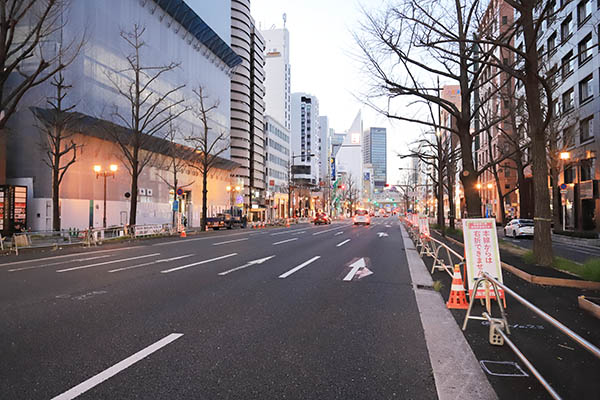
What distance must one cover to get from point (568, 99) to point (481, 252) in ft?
121

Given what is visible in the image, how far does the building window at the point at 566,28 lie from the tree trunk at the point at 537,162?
28.9m

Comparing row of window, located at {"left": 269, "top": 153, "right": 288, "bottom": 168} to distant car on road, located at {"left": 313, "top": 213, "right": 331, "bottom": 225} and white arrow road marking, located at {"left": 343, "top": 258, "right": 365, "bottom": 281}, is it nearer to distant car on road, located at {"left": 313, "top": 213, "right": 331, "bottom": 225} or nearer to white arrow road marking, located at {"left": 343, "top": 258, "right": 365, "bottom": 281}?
distant car on road, located at {"left": 313, "top": 213, "right": 331, "bottom": 225}

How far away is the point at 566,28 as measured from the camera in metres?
34.4

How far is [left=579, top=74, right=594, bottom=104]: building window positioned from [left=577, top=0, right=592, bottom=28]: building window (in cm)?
443

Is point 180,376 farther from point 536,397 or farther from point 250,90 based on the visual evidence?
point 250,90

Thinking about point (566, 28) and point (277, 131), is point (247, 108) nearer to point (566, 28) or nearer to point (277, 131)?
point (277, 131)

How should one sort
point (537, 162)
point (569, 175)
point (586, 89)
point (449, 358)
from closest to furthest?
1. point (449, 358)
2. point (537, 162)
3. point (586, 89)
4. point (569, 175)

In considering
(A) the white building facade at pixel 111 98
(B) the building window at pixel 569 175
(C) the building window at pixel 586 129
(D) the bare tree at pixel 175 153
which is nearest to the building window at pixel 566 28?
(C) the building window at pixel 586 129

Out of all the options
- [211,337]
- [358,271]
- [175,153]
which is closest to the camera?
[211,337]

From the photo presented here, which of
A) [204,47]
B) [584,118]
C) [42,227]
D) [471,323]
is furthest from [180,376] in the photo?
[204,47]

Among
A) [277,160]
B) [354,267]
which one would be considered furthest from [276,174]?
[354,267]

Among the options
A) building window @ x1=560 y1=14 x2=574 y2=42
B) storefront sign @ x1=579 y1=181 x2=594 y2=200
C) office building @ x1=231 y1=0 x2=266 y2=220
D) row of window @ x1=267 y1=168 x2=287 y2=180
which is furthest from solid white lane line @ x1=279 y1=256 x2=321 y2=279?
row of window @ x1=267 y1=168 x2=287 y2=180

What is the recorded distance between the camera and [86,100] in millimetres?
32156

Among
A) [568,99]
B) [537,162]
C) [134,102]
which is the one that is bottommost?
[537,162]
